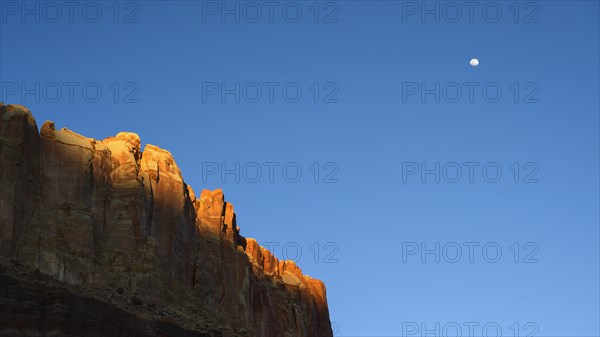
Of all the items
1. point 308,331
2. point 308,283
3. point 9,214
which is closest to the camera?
point 9,214

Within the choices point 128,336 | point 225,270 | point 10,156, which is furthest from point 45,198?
point 225,270

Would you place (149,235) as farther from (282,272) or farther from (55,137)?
(282,272)

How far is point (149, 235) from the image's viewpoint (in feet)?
413

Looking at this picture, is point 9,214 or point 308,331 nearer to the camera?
point 9,214

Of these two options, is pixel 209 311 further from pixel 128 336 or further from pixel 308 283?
pixel 308 283

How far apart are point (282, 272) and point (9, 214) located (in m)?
52.6

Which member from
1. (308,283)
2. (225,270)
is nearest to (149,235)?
(225,270)

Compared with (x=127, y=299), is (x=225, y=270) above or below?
above

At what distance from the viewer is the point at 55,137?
404 feet

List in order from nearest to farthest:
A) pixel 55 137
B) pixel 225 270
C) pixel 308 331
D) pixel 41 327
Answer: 1. pixel 41 327
2. pixel 55 137
3. pixel 225 270
4. pixel 308 331

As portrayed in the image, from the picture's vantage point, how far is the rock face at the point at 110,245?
108875mm

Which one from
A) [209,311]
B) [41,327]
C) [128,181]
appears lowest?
[41,327]

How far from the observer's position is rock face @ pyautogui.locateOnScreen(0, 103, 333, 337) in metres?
109

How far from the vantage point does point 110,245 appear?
122 metres
